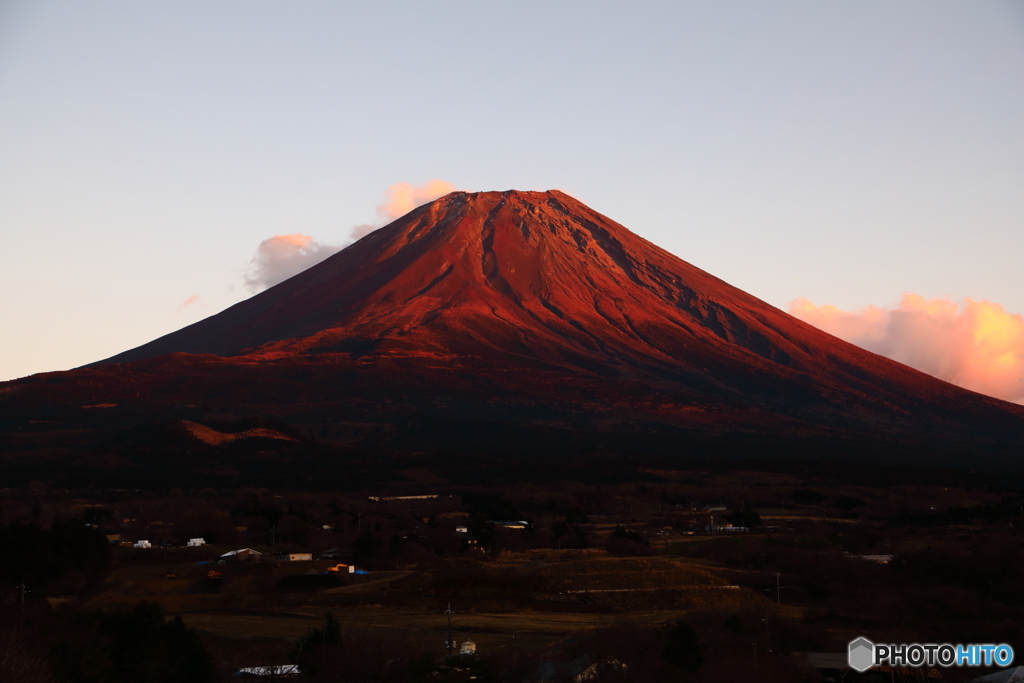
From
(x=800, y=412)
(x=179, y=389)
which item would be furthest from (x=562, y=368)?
(x=179, y=389)

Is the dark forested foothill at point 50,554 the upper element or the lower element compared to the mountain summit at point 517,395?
lower

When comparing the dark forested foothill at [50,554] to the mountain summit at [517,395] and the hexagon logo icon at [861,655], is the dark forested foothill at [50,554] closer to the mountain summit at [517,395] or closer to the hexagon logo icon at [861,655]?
the hexagon logo icon at [861,655]

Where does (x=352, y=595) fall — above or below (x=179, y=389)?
below

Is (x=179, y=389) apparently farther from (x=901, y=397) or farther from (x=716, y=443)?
(x=901, y=397)

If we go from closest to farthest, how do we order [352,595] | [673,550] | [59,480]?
[352,595], [673,550], [59,480]
